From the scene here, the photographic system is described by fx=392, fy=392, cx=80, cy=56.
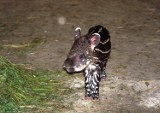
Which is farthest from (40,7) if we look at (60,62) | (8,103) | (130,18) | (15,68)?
(8,103)

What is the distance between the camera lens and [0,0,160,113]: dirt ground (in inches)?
335

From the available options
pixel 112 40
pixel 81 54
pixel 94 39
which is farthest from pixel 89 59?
pixel 112 40

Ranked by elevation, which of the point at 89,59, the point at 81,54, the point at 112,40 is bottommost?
the point at 112,40

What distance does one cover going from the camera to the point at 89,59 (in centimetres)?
802

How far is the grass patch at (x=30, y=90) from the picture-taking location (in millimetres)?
8031

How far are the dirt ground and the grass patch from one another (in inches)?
14.2

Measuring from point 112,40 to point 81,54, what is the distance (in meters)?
4.24

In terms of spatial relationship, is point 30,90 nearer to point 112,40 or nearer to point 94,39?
point 94,39

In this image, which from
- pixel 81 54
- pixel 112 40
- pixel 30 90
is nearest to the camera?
pixel 81 54

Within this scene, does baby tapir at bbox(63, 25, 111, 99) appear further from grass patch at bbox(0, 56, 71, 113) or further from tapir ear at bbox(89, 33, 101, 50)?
grass patch at bbox(0, 56, 71, 113)

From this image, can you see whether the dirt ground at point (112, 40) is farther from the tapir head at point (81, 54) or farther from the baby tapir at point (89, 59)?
the tapir head at point (81, 54)

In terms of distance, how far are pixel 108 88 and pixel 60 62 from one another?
6.35 feet

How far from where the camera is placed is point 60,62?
34.0ft

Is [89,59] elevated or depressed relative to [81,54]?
depressed
